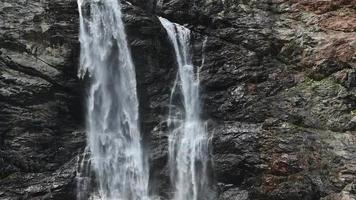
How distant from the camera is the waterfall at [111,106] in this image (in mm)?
14906

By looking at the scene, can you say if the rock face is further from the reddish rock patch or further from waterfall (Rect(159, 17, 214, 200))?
waterfall (Rect(159, 17, 214, 200))

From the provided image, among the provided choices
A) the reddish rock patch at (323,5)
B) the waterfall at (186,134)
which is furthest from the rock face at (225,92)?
the waterfall at (186,134)

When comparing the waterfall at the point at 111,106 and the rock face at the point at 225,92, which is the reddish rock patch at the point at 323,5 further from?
the waterfall at the point at 111,106

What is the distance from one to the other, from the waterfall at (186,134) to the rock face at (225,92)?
0.27 metres

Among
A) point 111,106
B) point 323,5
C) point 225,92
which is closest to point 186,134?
point 225,92

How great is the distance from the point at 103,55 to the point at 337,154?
8222 mm

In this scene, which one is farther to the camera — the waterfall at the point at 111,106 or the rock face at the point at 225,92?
the waterfall at the point at 111,106

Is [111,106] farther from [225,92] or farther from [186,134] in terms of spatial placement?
[225,92]

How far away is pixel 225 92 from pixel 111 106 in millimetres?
3869

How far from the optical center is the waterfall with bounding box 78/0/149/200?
14906mm

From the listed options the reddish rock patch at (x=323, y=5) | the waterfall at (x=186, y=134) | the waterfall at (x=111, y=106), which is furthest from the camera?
the reddish rock patch at (x=323, y=5)

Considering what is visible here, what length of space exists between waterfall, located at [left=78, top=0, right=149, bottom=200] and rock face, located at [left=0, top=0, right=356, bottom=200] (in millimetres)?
329

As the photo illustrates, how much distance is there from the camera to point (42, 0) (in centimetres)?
1611

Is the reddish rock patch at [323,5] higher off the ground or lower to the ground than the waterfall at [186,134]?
higher
